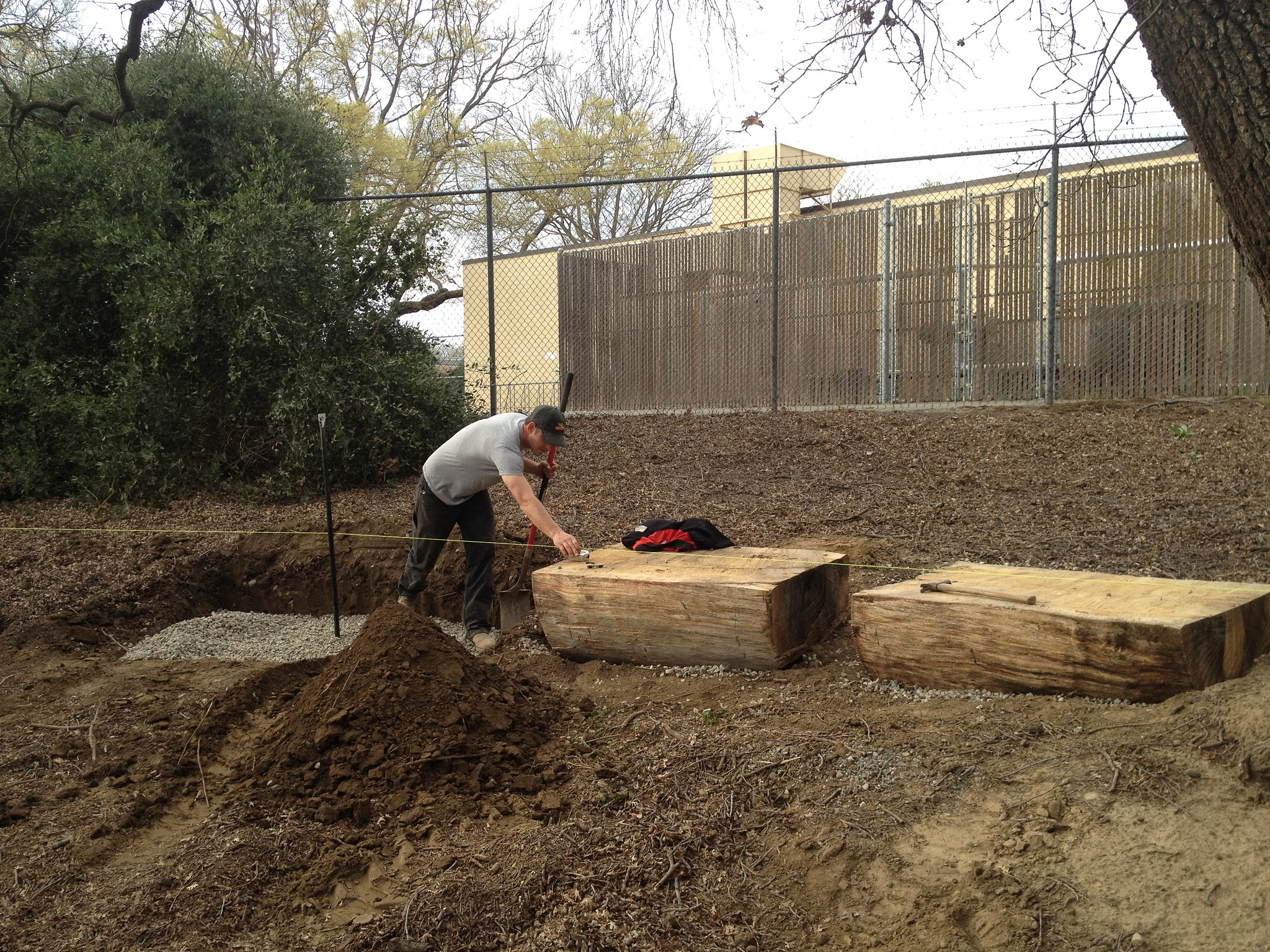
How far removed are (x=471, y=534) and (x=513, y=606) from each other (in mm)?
545

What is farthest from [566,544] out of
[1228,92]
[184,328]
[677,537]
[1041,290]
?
[1041,290]

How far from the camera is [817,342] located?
33.7ft

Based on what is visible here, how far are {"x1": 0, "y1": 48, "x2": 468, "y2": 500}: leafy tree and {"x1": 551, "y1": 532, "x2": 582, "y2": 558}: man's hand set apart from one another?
4.20m

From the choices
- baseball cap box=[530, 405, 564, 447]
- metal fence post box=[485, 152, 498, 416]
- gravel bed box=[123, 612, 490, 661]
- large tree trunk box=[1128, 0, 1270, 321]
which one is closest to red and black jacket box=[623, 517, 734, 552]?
baseball cap box=[530, 405, 564, 447]

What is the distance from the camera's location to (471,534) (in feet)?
19.2

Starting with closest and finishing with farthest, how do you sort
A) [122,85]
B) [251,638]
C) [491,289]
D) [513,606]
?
[513,606] < [122,85] < [251,638] < [491,289]

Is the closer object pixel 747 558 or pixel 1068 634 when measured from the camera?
pixel 1068 634

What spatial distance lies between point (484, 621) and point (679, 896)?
10.3ft

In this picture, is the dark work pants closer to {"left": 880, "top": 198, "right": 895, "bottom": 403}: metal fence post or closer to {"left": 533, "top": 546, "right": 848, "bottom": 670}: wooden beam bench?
{"left": 533, "top": 546, "right": 848, "bottom": 670}: wooden beam bench

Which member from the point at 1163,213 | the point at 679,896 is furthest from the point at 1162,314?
the point at 679,896

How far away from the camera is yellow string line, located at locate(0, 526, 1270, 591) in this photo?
3994 millimetres

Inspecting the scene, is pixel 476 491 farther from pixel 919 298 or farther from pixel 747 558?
pixel 919 298

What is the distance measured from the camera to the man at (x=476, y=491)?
528cm

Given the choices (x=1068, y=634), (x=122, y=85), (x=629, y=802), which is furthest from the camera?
(x=122, y=85)
